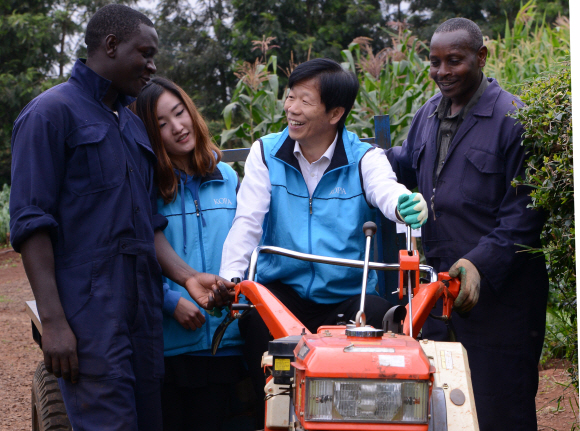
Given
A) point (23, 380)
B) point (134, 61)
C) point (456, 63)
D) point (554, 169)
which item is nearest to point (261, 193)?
point (134, 61)

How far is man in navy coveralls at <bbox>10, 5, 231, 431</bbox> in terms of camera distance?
2.38m

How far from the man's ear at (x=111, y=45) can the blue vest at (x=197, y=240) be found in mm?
821

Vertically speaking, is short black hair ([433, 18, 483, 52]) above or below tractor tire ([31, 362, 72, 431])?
above

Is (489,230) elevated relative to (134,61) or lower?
lower

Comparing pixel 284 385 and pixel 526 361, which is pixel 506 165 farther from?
pixel 284 385

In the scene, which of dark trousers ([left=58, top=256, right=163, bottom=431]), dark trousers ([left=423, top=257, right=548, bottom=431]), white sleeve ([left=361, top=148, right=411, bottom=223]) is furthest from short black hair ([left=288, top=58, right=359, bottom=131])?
dark trousers ([left=58, top=256, right=163, bottom=431])

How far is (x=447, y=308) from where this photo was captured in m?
2.69

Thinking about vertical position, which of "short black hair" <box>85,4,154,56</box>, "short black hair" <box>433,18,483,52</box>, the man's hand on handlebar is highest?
"short black hair" <box>433,18,483,52</box>

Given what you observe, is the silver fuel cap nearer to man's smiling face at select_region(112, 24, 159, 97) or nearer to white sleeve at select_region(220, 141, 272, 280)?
white sleeve at select_region(220, 141, 272, 280)

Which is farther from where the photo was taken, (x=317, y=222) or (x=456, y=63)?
(x=456, y=63)

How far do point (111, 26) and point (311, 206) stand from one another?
1.17m

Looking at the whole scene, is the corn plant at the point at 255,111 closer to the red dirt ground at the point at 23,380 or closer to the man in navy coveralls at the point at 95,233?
the red dirt ground at the point at 23,380

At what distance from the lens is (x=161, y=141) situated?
3.29 meters

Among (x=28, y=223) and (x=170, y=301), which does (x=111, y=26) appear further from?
(x=170, y=301)
